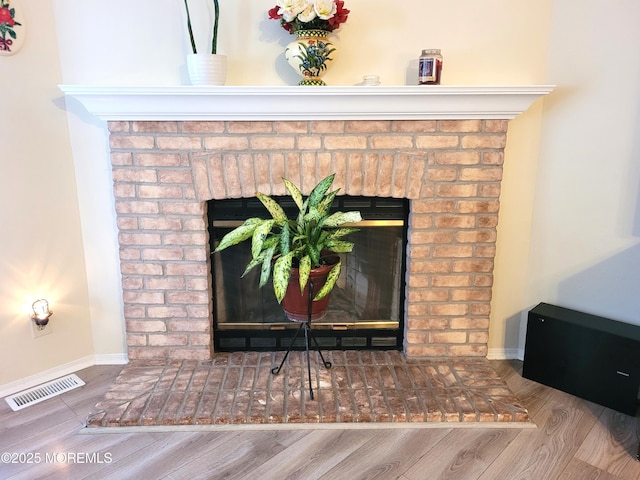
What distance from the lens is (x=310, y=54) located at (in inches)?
75.7

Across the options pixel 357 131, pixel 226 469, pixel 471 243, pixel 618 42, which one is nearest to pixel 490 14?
pixel 618 42

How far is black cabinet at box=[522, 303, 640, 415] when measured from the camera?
1926 mm

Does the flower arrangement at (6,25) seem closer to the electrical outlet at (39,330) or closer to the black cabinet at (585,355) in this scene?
the electrical outlet at (39,330)

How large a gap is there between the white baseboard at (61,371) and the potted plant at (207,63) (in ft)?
4.65

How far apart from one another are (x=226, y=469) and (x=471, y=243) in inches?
56.9

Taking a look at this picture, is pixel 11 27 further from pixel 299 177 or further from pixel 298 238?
pixel 298 238

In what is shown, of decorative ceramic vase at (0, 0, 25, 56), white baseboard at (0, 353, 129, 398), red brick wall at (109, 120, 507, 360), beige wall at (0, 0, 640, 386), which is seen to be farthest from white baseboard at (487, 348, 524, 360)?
decorative ceramic vase at (0, 0, 25, 56)

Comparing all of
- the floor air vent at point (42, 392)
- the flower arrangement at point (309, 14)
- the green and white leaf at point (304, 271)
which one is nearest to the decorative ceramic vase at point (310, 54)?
the flower arrangement at point (309, 14)

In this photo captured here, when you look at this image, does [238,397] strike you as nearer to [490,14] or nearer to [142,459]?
[142,459]

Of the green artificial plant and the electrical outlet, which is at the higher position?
the green artificial plant

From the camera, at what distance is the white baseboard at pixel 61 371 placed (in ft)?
6.92

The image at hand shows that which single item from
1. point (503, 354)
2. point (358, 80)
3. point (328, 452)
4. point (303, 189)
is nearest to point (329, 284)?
point (303, 189)

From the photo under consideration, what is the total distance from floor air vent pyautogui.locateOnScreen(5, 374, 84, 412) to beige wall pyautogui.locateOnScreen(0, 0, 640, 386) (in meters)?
0.09

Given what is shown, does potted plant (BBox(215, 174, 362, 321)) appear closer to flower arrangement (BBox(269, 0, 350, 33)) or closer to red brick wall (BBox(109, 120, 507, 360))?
red brick wall (BBox(109, 120, 507, 360))
